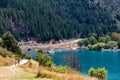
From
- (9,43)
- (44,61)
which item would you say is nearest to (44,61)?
(44,61)

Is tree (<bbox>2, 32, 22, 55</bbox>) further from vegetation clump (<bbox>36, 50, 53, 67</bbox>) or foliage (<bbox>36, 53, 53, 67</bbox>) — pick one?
foliage (<bbox>36, 53, 53, 67</bbox>)

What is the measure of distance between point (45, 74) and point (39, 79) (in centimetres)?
125

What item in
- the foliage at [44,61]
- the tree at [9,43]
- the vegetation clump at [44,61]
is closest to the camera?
the vegetation clump at [44,61]

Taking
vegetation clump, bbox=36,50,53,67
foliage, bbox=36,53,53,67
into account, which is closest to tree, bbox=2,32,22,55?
vegetation clump, bbox=36,50,53,67

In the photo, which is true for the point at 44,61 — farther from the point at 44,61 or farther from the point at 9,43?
the point at 9,43

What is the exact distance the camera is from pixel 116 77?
13125 cm

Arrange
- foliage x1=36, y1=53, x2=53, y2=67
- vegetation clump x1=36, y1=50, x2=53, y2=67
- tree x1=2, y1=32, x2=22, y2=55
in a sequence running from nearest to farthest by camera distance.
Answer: vegetation clump x1=36, y1=50, x2=53, y2=67 < foliage x1=36, y1=53, x2=53, y2=67 < tree x1=2, y1=32, x2=22, y2=55

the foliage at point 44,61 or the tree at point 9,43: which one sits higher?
the tree at point 9,43

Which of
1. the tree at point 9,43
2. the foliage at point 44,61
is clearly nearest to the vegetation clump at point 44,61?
the foliage at point 44,61

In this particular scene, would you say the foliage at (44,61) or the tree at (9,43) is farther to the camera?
the tree at (9,43)

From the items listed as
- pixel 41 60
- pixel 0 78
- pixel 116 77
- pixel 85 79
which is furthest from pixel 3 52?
pixel 116 77

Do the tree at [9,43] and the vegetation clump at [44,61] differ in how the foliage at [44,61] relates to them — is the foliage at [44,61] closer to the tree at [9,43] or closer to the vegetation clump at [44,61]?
the vegetation clump at [44,61]

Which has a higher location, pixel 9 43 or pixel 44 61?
pixel 9 43

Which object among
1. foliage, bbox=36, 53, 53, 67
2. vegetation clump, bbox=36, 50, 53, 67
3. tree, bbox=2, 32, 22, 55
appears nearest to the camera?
vegetation clump, bbox=36, 50, 53, 67
